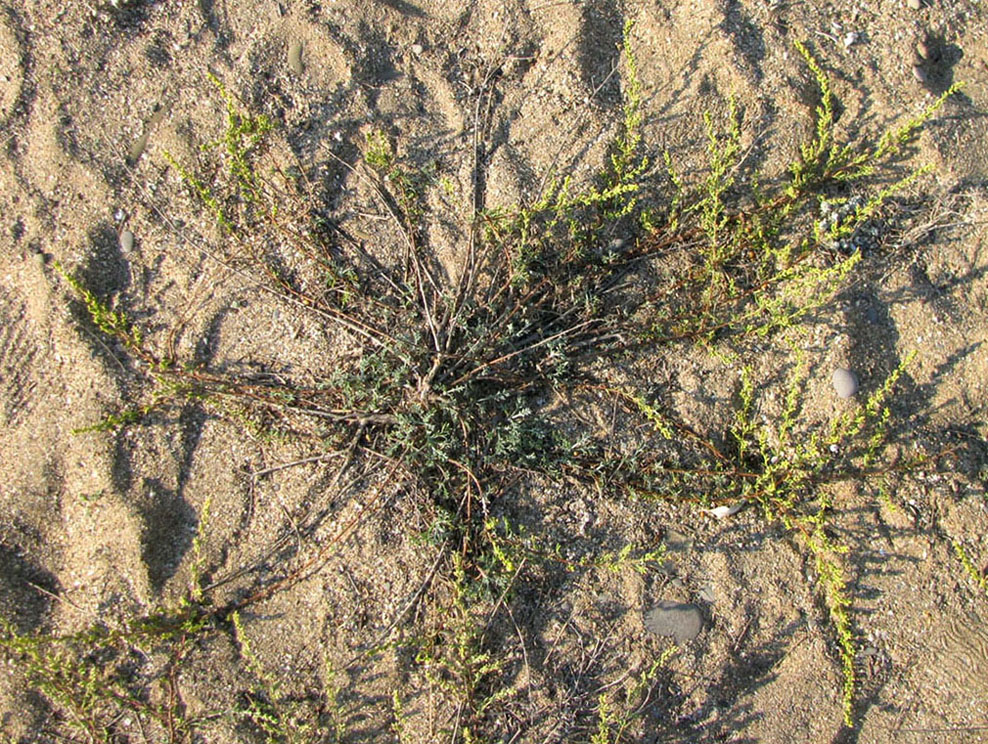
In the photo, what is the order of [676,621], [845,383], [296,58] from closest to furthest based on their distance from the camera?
1. [676,621]
2. [845,383]
3. [296,58]

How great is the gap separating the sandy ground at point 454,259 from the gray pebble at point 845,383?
49 mm

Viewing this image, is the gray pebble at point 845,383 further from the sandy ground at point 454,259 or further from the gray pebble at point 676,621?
the gray pebble at point 676,621

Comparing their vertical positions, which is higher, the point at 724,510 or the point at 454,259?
the point at 454,259

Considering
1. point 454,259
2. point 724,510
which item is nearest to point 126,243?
point 454,259

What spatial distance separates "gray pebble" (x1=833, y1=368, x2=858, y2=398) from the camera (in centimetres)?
296

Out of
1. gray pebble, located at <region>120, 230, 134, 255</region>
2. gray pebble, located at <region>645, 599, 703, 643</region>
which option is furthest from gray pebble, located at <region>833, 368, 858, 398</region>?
gray pebble, located at <region>120, 230, 134, 255</region>

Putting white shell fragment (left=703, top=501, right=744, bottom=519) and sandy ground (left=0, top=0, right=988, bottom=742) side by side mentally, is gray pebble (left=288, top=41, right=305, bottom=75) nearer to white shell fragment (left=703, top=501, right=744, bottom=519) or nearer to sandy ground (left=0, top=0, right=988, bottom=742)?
sandy ground (left=0, top=0, right=988, bottom=742)

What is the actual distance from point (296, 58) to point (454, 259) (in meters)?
1.13

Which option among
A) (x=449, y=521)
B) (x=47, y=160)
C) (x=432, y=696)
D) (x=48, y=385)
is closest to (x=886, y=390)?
(x=449, y=521)

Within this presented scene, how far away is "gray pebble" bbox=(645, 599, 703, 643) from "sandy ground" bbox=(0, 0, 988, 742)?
40 mm

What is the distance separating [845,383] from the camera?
116 inches

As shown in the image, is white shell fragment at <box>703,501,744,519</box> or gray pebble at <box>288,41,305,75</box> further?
gray pebble at <box>288,41,305,75</box>

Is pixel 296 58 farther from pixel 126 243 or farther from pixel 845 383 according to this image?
pixel 845 383

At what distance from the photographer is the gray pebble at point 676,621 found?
2830 mm
